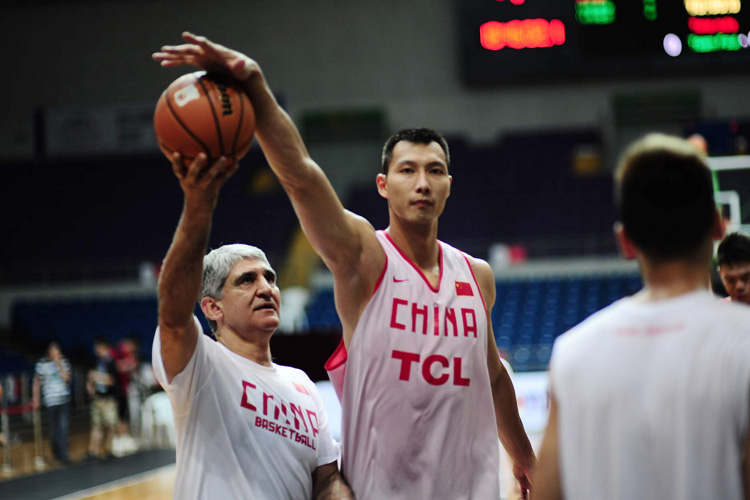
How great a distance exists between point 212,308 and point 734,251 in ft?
7.62

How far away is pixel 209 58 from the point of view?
2.32m

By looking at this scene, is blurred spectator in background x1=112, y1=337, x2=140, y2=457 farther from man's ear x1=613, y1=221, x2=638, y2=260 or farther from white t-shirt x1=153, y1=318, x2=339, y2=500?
man's ear x1=613, y1=221, x2=638, y2=260

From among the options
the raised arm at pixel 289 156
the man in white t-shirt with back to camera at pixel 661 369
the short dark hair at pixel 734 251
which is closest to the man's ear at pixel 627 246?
the man in white t-shirt with back to camera at pixel 661 369

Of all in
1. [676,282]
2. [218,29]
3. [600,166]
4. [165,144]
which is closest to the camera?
[676,282]

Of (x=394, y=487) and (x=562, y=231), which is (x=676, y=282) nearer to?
(x=394, y=487)

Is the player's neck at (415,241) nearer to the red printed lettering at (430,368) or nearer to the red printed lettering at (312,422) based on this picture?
the red printed lettering at (430,368)

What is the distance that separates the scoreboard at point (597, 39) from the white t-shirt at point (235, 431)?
10.7 meters

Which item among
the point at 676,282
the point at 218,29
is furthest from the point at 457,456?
the point at 218,29

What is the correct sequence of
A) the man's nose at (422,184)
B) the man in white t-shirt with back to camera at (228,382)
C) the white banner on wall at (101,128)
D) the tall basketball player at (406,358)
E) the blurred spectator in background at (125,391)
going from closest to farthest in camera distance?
the man in white t-shirt with back to camera at (228,382)
the tall basketball player at (406,358)
the man's nose at (422,184)
the blurred spectator in background at (125,391)
the white banner on wall at (101,128)

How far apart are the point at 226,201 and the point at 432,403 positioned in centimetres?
1649

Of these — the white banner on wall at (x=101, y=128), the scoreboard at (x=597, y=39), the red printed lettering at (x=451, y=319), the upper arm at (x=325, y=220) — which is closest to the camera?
the upper arm at (x=325, y=220)

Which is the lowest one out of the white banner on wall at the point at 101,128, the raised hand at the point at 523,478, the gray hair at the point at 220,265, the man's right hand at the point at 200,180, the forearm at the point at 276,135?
the raised hand at the point at 523,478

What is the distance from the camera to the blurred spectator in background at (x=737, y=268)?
3.68m

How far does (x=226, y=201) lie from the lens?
18766 millimetres
